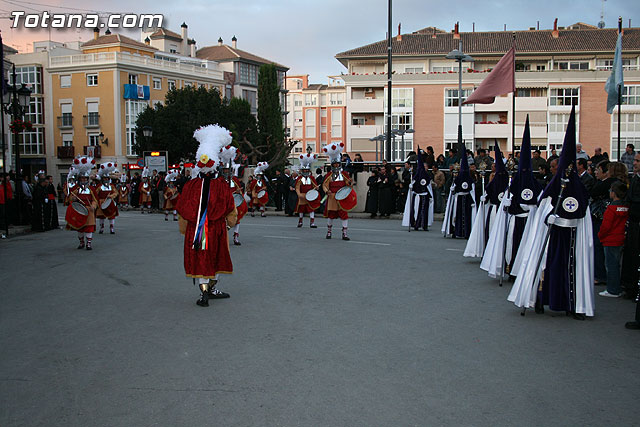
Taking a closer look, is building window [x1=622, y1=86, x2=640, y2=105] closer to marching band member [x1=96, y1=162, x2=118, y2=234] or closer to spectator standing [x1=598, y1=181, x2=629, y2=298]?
marching band member [x1=96, y1=162, x2=118, y2=234]

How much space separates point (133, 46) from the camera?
7262cm

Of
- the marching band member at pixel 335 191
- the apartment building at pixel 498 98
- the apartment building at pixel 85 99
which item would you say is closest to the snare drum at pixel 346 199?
the marching band member at pixel 335 191

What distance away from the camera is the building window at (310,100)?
372ft

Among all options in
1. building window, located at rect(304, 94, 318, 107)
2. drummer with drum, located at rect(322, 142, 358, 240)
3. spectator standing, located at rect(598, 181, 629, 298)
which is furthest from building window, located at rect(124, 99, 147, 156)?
spectator standing, located at rect(598, 181, 629, 298)

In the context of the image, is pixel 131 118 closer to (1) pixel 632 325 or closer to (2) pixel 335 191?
(2) pixel 335 191

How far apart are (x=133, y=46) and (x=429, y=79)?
1356 inches

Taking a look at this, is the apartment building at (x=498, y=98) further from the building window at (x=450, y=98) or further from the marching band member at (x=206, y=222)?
the marching band member at (x=206, y=222)

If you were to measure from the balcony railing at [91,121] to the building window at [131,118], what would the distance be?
2.87m

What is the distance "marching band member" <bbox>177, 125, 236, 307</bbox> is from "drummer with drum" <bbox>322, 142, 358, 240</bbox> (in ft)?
23.9

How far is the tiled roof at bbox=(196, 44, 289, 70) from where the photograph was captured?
91.1m

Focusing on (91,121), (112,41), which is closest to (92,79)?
(91,121)

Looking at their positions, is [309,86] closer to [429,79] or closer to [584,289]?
[429,79]

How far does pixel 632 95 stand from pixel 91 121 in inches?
2033

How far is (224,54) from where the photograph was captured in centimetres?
9188
